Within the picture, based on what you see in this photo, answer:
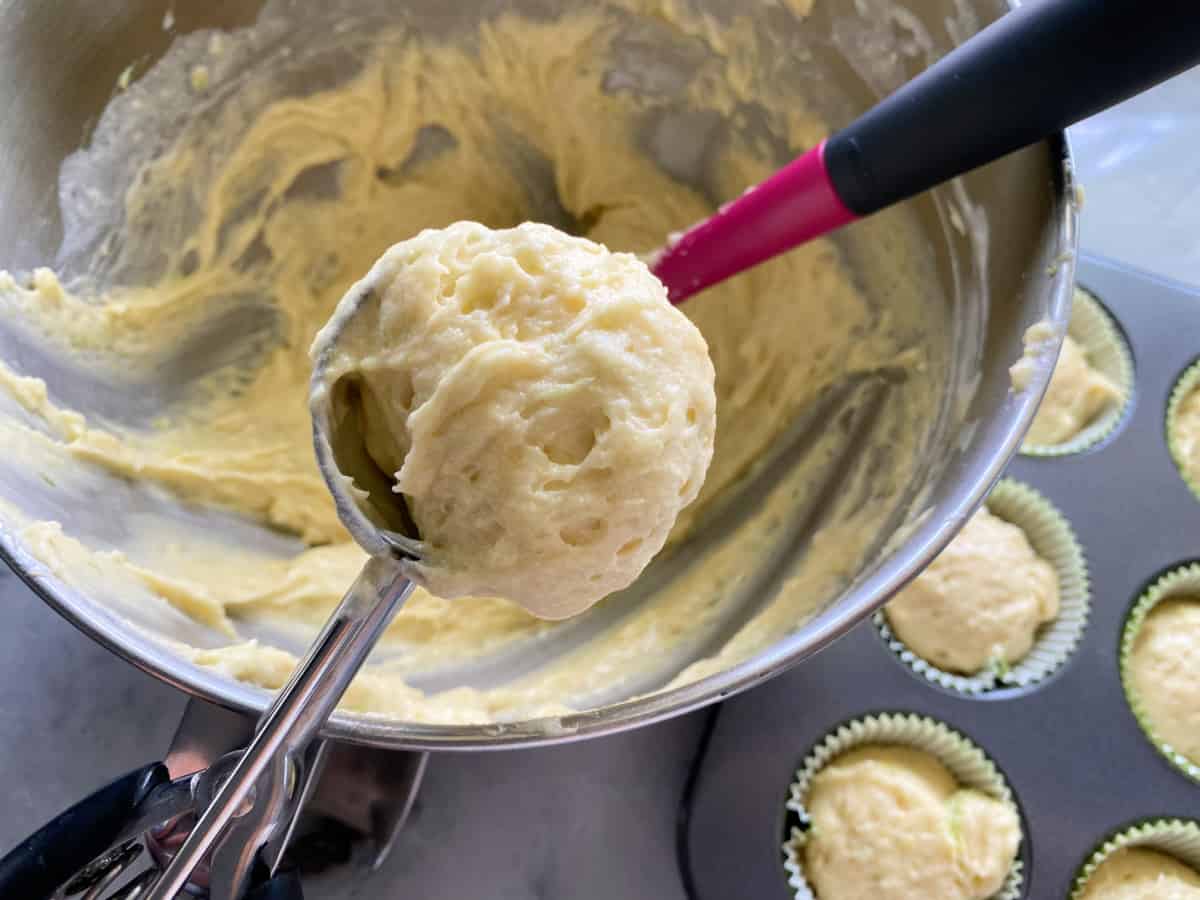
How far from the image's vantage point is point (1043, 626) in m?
1.37

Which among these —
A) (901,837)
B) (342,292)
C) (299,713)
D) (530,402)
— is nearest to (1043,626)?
(901,837)

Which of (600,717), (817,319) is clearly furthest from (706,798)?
(817,319)

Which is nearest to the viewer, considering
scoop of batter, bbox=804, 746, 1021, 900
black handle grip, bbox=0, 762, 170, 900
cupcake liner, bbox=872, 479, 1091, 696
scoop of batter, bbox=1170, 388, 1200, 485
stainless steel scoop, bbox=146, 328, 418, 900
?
stainless steel scoop, bbox=146, 328, 418, 900

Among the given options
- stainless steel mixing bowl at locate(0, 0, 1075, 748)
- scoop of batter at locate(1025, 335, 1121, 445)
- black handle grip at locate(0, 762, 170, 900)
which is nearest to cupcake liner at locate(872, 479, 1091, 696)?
scoop of batter at locate(1025, 335, 1121, 445)

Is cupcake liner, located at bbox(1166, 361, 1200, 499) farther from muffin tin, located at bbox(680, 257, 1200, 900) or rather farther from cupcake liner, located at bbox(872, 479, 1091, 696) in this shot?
cupcake liner, located at bbox(872, 479, 1091, 696)

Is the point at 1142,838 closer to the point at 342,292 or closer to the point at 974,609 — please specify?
the point at 974,609

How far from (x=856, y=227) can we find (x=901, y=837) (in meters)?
0.84

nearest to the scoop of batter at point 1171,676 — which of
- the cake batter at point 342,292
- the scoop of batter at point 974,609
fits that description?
the scoop of batter at point 974,609

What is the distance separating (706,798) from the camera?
124cm

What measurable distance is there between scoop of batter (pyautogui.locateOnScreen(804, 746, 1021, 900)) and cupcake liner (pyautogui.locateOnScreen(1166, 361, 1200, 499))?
0.60 metres

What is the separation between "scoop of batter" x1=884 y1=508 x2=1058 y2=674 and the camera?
1.33m

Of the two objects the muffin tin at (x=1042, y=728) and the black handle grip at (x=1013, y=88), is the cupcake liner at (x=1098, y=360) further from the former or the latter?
the black handle grip at (x=1013, y=88)

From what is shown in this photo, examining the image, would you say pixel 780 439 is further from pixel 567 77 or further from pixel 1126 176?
pixel 1126 176

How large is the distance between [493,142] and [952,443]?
947 mm
